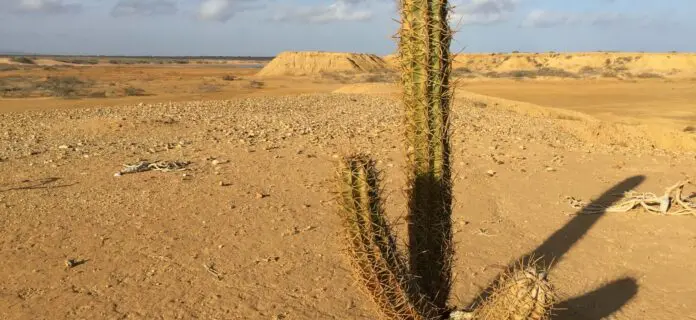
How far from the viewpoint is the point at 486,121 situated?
14016 millimetres

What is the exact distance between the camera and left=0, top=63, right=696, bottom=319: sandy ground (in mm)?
5168

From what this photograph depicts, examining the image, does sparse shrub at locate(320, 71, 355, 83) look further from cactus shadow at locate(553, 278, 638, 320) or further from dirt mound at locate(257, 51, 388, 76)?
cactus shadow at locate(553, 278, 638, 320)

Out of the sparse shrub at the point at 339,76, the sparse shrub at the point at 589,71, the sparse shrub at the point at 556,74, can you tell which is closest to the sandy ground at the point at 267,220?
the sparse shrub at the point at 339,76

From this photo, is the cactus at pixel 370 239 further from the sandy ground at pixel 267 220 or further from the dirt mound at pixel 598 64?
the dirt mound at pixel 598 64

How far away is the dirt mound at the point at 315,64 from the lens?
195 ft

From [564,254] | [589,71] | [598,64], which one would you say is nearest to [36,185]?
[564,254]

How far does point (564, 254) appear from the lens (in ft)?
21.4

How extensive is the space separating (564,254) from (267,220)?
3.37 metres

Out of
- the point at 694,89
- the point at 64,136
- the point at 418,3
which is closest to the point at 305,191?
the point at 418,3

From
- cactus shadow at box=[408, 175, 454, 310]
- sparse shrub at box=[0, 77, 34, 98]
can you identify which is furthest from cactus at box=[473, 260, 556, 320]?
sparse shrub at box=[0, 77, 34, 98]

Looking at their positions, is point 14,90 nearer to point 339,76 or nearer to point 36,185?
point 36,185

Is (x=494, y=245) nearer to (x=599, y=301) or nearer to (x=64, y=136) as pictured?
(x=599, y=301)

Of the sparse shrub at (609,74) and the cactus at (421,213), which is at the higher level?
the cactus at (421,213)

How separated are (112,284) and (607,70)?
5921 centimetres
